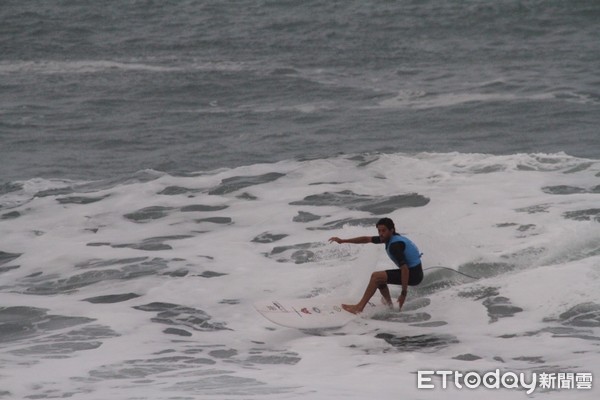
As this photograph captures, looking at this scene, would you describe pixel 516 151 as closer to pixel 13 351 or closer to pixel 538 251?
pixel 538 251

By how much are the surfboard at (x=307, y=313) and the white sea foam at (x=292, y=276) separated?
16 cm

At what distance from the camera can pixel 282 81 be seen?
90.8 ft

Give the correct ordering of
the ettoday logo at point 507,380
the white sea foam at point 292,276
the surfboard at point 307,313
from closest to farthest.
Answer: the ettoday logo at point 507,380 → the white sea foam at point 292,276 → the surfboard at point 307,313

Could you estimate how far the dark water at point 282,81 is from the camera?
21.5 meters

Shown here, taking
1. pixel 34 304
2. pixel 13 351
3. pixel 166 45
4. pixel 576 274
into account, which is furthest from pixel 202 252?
pixel 166 45

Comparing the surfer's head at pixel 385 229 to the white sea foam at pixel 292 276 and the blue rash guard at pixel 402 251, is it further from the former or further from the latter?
the white sea foam at pixel 292 276

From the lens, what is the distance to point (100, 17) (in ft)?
120

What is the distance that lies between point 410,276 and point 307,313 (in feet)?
4.22

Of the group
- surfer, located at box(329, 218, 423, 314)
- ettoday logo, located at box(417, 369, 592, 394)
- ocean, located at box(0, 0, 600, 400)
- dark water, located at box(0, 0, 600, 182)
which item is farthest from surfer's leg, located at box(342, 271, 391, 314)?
dark water, located at box(0, 0, 600, 182)

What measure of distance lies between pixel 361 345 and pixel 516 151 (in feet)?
32.3

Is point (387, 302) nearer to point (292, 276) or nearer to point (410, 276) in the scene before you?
point (410, 276)

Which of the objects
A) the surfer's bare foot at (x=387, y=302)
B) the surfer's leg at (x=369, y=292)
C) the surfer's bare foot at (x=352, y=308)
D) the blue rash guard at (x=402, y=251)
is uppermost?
the blue rash guard at (x=402, y=251)

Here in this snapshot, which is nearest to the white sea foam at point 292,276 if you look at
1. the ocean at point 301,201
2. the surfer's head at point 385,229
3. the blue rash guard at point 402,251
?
the ocean at point 301,201

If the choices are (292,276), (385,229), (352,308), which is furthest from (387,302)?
(292,276)
